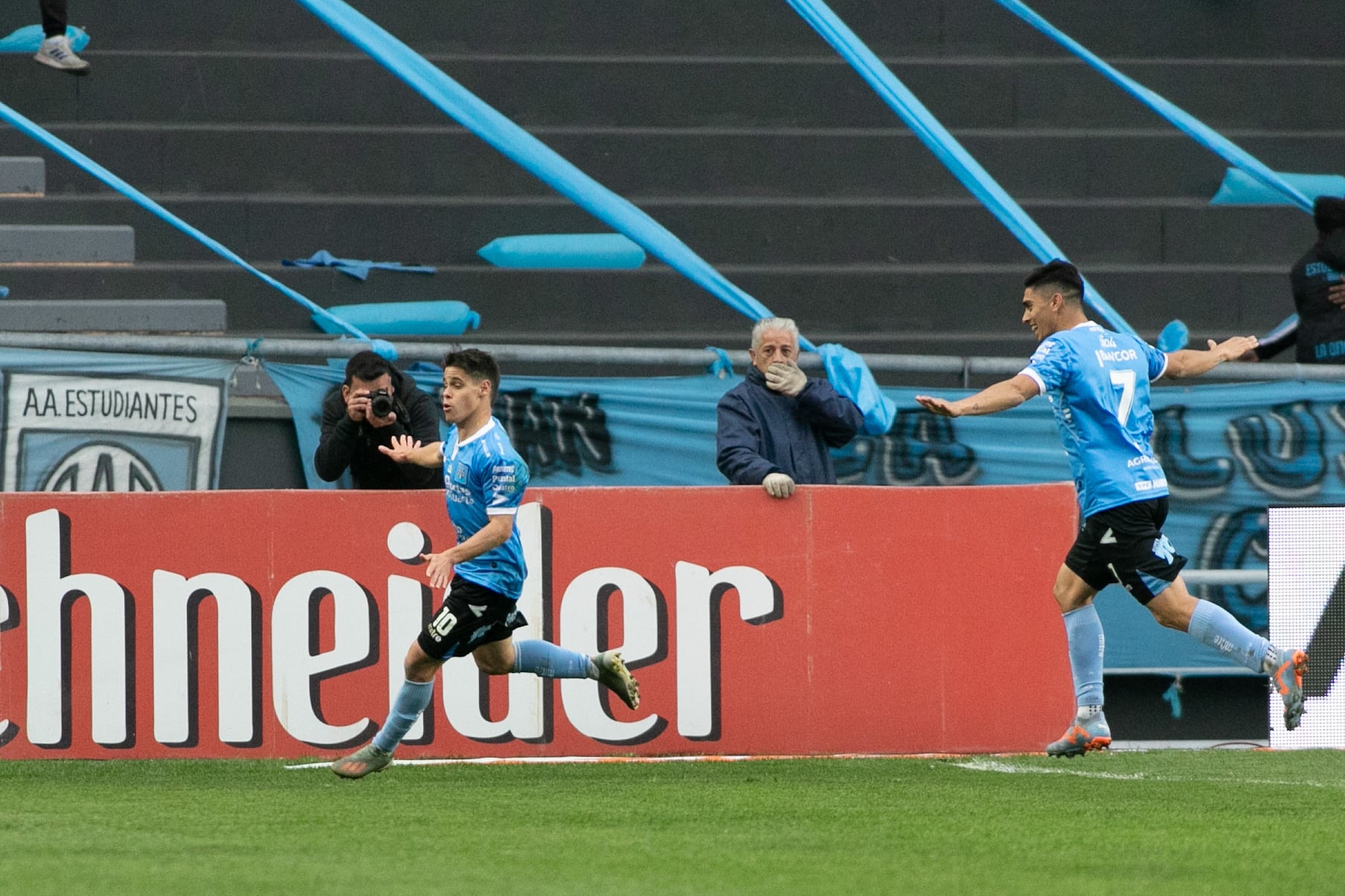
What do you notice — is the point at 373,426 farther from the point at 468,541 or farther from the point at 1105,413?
the point at 1105,413

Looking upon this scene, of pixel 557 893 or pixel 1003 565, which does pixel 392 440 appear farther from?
pixel 557 893

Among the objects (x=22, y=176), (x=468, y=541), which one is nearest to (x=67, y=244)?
(x=22, y=176)

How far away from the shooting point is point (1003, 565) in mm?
9383

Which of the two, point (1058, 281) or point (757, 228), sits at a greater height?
point (757, 228)

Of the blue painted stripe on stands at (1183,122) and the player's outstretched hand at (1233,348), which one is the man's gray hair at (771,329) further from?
the blue painted stripe on stands at (1183,122)

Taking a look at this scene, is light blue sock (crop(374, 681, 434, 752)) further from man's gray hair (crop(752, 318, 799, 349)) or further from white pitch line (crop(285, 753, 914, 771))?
man's gray hair (crop(752, 318, 799, 349))

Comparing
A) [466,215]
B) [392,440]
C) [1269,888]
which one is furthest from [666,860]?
[466,215]

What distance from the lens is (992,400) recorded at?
716 cm

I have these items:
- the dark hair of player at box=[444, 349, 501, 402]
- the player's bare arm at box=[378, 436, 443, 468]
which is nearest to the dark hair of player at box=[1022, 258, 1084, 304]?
the dark hair of player at box=[444, 349, 501, 402]

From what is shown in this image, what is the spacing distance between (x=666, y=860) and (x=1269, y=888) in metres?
1.61

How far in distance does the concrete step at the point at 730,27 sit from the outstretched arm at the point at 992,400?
9.16 meters

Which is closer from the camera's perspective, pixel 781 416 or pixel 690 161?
pixel 781 416

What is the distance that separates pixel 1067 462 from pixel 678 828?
4.89 metres

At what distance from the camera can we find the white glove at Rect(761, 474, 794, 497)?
920cm
